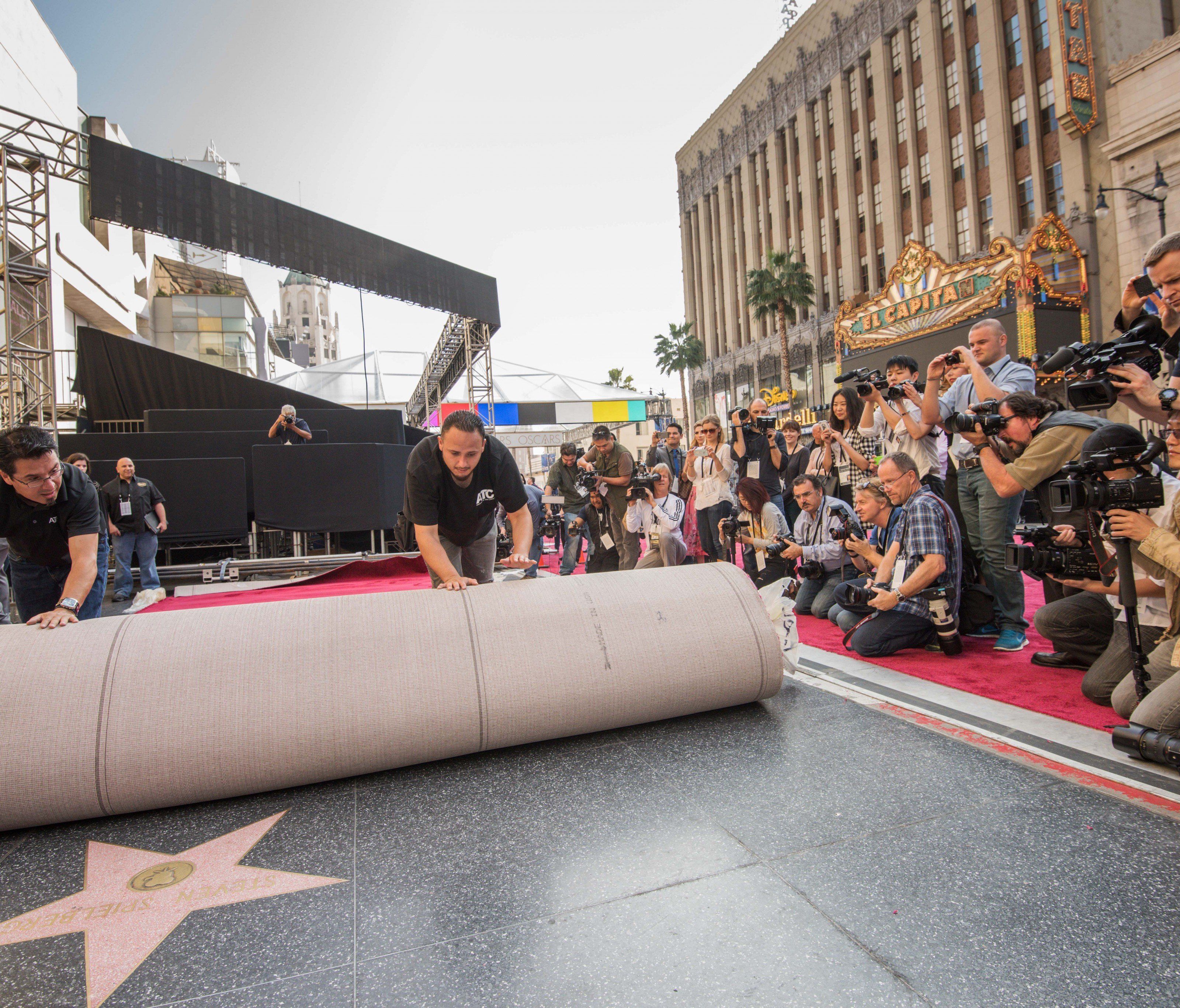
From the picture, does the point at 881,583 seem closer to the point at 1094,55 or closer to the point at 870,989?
the point at 870,989

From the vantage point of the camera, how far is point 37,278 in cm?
1174

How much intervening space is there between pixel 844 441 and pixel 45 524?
599cm


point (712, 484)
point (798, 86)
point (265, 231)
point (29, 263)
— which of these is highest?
point (798, 86)

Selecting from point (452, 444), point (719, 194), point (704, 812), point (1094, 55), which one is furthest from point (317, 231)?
point (719, 194)

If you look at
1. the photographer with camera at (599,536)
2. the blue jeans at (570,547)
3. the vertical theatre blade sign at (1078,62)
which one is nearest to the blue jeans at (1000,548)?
the photographer with camera at (599,536)

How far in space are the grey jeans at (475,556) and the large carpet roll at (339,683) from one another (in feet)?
3.34

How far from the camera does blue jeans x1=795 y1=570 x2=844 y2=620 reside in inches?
229

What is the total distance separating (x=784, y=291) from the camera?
38.3m

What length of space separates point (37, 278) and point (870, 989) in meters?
15.2

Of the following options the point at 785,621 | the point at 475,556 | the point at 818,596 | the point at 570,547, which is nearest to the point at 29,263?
the point at 570,547

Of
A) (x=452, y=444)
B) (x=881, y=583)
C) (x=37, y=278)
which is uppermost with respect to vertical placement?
(x=37, y=278)

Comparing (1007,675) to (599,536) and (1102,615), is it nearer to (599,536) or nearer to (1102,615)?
(1102,615)

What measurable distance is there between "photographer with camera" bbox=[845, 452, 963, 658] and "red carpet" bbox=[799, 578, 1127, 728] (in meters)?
0.13

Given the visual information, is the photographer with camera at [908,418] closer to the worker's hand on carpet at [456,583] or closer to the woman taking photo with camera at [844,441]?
the woman taking photo with camera at [844,441]
